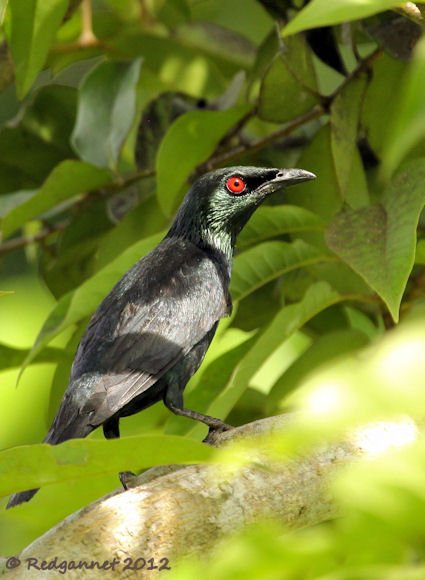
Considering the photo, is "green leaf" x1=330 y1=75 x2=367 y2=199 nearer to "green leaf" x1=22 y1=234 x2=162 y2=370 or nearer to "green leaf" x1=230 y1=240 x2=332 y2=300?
"green leaf" x1=230 y1=240 x2=332 y2=300

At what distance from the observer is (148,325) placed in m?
3.01

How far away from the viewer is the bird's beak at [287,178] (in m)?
3.25

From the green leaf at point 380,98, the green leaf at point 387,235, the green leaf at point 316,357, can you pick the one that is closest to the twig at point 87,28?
the green leaf at point 380,98

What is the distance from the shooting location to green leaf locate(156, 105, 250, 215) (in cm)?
338

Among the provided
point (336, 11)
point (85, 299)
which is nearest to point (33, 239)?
point (85, 299)

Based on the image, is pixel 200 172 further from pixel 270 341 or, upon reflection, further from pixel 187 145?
pixel 270 341

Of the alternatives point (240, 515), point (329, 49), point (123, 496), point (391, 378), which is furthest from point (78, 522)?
point (329, 49)

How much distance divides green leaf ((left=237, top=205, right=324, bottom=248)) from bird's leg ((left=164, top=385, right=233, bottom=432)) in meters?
0.59

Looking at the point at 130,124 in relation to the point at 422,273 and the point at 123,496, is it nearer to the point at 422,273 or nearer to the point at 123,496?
the point at 422,273

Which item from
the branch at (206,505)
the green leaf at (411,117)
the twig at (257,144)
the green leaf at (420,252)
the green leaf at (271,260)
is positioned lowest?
the branch at (206,505)

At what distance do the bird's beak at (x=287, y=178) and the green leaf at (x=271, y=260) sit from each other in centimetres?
22

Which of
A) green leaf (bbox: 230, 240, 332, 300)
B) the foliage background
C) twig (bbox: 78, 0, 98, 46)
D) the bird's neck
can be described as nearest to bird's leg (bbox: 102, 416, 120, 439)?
the foliage background

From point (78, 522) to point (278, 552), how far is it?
0.98 m

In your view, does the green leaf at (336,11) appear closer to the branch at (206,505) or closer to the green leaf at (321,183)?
the branch at (206,505)
